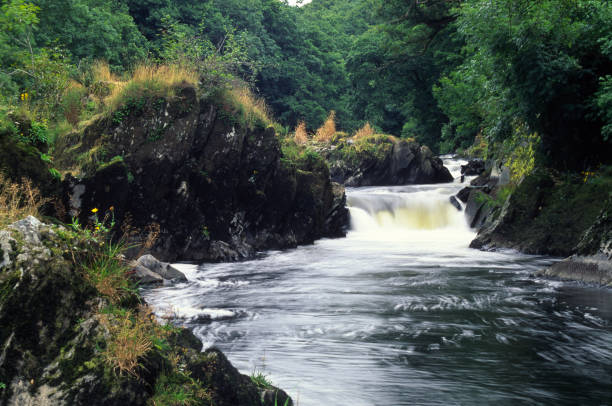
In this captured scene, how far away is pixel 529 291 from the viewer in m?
9.88

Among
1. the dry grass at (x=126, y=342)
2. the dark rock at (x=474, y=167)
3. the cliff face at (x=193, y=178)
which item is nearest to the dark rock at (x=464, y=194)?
the cliff face at (x=193, y=178)

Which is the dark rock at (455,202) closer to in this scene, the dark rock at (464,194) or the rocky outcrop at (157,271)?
the dark rock at (464,194)

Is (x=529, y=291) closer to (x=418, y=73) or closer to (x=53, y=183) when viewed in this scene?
(x=53, y=183)

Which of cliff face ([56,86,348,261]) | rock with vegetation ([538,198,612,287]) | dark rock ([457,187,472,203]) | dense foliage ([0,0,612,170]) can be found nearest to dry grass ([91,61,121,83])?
dense foliage ([0,0,612,170])

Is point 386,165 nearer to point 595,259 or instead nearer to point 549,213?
point 549,213

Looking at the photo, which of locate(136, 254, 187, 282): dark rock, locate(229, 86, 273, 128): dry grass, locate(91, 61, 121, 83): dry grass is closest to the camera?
locate(136, 254, 187, 282): dark rock

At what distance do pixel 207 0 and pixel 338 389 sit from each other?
42066 millimetres

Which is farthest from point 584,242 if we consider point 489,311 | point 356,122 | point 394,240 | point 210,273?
point 356,122

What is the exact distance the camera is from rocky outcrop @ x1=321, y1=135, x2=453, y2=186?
31.1m

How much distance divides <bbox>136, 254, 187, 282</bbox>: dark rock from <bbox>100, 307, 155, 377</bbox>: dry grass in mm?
7176

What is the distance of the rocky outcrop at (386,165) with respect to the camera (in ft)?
102

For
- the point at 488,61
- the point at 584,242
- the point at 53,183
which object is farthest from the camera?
the point at 488,61

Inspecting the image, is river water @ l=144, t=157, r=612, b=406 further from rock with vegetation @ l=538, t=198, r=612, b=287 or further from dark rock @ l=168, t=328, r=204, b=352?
dark rock @ l=168, t=328, r=204, b=352

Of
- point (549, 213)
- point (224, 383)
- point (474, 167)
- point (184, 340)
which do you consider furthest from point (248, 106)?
point (474, 167)
